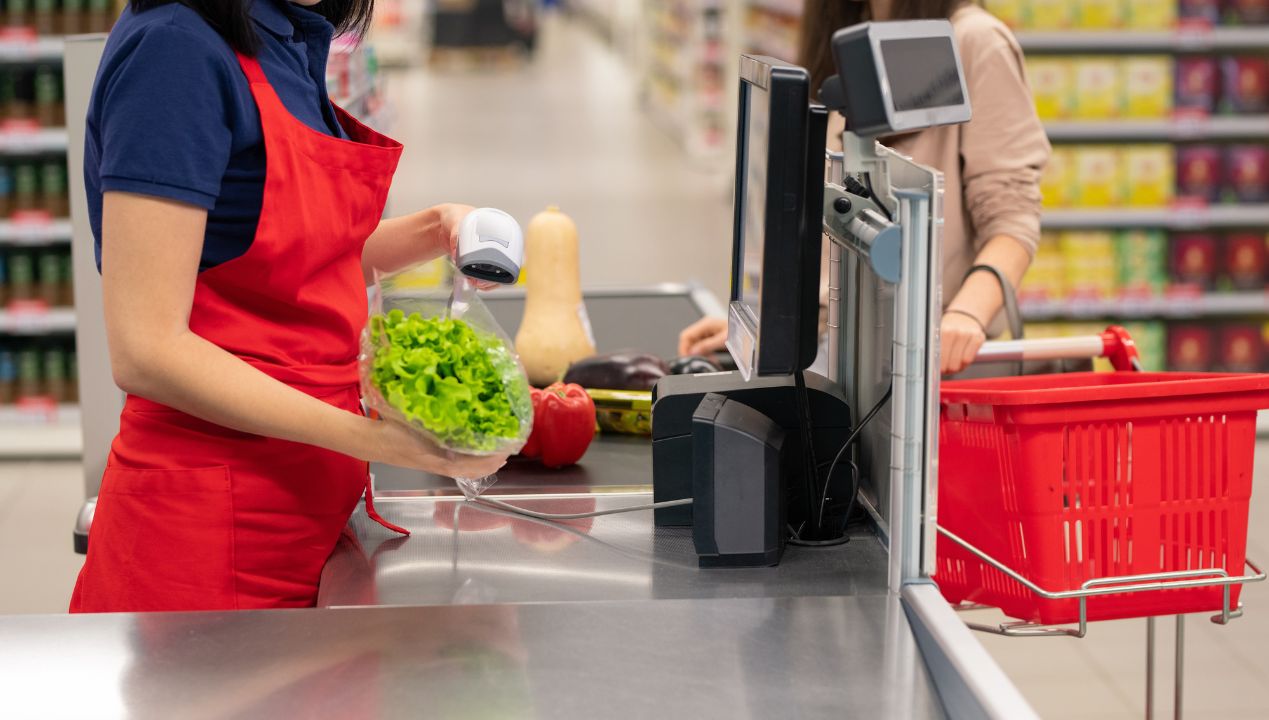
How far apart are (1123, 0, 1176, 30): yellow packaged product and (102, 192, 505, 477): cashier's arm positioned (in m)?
4.53

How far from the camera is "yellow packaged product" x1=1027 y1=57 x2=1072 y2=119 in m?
5.18

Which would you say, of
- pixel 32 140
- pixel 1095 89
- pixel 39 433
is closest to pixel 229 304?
pixel 32 140

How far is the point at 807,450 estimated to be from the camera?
5.34ft

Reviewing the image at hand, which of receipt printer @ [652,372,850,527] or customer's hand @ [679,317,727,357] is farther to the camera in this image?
customer's hand @ [679,317,727,357]

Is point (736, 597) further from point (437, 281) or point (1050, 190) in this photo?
point (1050, 190)

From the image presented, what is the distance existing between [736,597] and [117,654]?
63 cm

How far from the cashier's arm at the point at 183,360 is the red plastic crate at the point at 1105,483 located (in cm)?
59

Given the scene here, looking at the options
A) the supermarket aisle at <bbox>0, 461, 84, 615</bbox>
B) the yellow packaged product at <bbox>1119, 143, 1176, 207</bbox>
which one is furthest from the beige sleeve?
the yellow packaged product at <bbox>1119, 143, 1176, 207</bbox>

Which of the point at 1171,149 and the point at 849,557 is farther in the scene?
the point at 1171,149

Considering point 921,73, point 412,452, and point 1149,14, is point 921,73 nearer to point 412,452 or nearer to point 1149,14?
point 412,452

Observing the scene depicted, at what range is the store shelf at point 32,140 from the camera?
193 inches

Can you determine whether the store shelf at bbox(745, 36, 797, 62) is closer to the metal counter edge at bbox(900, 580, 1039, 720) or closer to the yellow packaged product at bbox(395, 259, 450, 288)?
the yellow packaged product at bbox(395, 259, 450, 288)

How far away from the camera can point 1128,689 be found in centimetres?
330

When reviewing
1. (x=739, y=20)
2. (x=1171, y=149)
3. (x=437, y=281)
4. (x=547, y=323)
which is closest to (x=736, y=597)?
(x=547, y=323)
